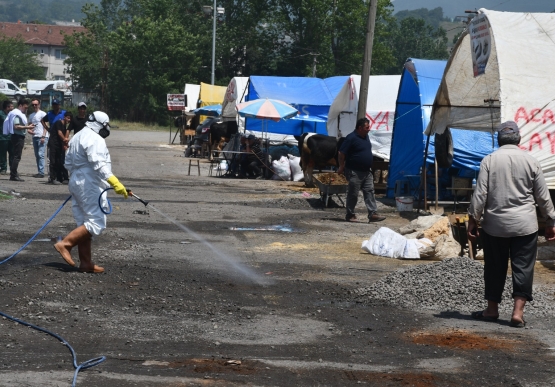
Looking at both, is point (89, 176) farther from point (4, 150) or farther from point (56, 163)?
point (4, 150)

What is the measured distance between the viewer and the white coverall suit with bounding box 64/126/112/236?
362 inches

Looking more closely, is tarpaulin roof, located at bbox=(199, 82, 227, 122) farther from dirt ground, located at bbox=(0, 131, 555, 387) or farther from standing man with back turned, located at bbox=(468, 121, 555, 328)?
standing man with back turned, located at bbox=(468, 121, 555, 328)

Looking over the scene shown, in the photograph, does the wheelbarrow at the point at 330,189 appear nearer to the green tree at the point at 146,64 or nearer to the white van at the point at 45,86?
the green tree at the point at 146,64

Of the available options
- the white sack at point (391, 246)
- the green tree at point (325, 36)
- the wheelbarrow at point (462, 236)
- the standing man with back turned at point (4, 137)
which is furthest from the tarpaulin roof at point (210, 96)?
the wheelbarrow at point (462, 236)

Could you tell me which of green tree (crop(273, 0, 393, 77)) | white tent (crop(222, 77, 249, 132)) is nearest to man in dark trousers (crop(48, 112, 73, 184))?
white tent (crop(222, 77, 249, 132))

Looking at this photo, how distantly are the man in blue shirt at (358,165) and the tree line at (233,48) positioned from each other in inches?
2166

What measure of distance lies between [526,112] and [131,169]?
644 inches

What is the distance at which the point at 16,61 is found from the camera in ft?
392

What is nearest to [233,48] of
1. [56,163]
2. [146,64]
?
[146,64]

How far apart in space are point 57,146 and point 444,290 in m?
Answer: 12.3

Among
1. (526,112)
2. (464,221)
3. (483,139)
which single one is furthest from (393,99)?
(464,221)

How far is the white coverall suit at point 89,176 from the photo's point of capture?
362 inches

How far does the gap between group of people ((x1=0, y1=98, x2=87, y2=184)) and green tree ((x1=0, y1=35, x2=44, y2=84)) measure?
101153 millimetres

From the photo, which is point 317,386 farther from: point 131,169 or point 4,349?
point 131,169
